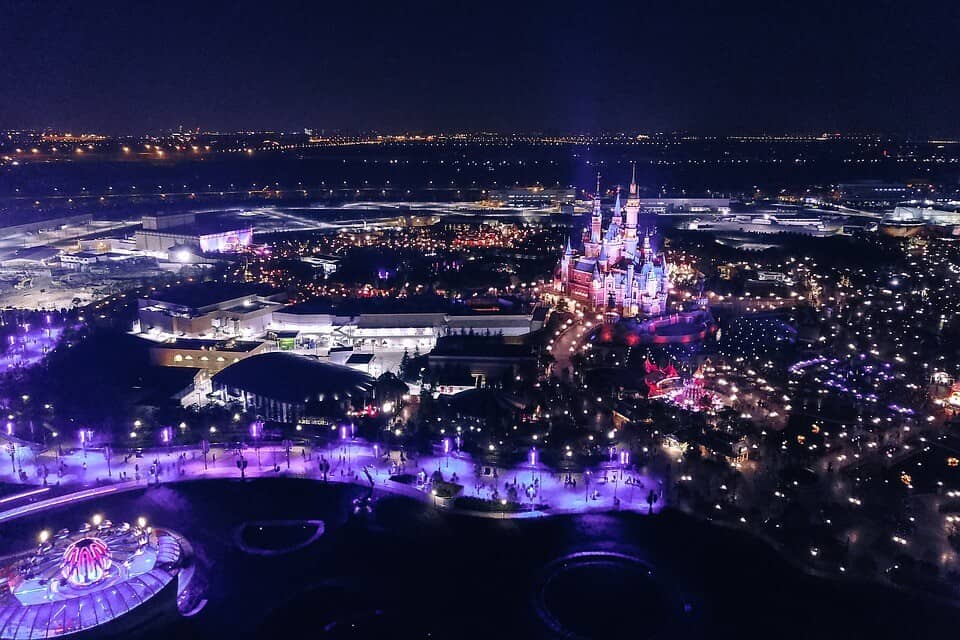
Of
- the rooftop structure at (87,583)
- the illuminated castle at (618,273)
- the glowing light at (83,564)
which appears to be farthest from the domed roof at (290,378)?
the illuminated castle at (618,273)

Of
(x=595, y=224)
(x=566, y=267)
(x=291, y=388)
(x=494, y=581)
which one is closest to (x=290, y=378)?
(x=291, y=388)

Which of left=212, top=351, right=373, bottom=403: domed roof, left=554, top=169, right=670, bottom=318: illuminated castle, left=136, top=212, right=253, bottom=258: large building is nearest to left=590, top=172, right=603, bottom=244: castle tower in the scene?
left=554, top=169, right=670, bottom=318: illuminated castle

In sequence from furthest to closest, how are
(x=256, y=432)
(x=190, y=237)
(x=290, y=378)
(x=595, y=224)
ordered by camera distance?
(x=190, y=237) < (x=595, y=224) < (x=290, y=378) < (x=256, y=432)

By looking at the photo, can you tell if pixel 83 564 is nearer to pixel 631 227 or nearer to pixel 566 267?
pixel 566 267

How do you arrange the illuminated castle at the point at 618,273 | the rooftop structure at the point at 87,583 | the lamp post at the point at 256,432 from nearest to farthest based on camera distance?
the rooftop structure at the point at 87,583
the lamp post at the point at 256,432
the illuminated castle at the point at 618,273

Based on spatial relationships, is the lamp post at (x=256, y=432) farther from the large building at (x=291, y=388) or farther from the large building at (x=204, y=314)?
the large building at (x=204, y=314)

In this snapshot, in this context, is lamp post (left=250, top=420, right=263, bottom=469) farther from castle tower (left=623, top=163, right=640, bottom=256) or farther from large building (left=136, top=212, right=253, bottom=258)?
large building (left=136, top=212, right=253, bottom=258)
